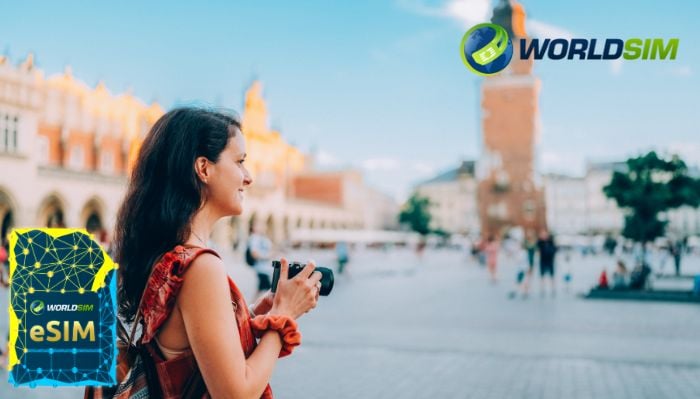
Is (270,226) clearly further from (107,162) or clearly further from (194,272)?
(194,272)

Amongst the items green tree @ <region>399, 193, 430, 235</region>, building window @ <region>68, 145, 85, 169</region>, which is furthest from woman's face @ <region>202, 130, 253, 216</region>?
green tree @ <region>399, 193, 430, 235</region>

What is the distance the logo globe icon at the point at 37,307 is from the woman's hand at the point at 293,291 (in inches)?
23.7

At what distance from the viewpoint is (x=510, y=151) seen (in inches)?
2458

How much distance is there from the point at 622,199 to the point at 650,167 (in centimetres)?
106

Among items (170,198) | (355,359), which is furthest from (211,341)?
(355,359)

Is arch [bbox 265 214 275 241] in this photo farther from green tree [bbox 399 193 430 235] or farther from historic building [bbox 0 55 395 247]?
green tree [bbox 399 193 430 235]

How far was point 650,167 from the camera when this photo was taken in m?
17.5

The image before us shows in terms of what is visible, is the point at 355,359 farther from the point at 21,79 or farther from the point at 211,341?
the point at 21,79

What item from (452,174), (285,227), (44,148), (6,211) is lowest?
(285,227)

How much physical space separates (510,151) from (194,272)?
62.9m

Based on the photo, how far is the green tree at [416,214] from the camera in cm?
8306

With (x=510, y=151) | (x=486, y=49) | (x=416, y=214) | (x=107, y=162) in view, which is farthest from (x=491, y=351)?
(x=416, y=214)

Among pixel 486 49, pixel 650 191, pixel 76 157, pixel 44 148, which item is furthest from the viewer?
pixel 76 157

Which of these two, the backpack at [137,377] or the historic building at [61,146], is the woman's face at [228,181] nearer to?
the backpack at [137,377]
